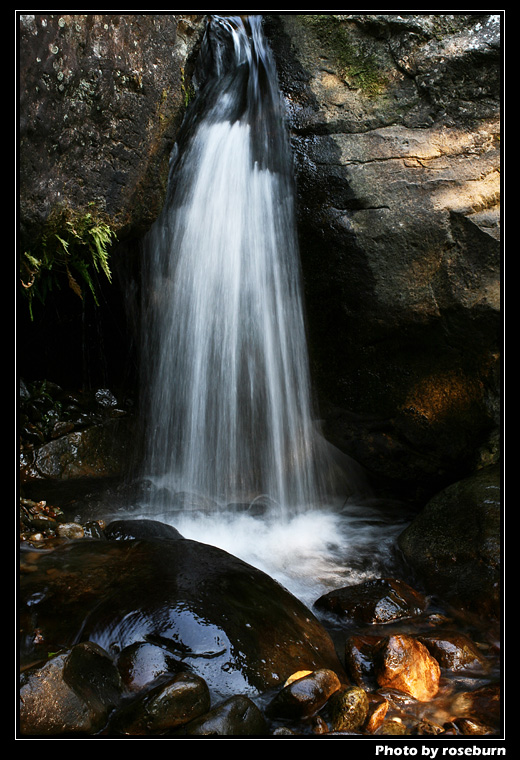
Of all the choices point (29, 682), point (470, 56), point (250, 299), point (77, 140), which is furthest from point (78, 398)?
point (470, 56)

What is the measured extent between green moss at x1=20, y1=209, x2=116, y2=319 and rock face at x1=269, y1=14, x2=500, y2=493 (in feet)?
7.46

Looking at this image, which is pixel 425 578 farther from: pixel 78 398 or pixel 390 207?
pixel 78 398

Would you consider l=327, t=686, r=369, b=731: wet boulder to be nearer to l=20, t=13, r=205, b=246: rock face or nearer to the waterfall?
the waterfall

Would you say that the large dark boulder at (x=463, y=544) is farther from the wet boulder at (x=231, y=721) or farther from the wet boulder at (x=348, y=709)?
the wet boulder at (x=231, y=721)

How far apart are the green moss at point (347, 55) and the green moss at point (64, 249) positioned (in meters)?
3.37

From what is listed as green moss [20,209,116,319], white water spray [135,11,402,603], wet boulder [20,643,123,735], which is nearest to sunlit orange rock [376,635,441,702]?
wet boulder [20,643,123,735]

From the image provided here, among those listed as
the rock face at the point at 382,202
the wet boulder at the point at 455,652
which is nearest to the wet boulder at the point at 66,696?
the wet boulder at the point at 455,652

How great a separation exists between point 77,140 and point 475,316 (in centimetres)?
407

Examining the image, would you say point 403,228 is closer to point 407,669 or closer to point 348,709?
point 407,669

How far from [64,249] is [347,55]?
13.2 feet

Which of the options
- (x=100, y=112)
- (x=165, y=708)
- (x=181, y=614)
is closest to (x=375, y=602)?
(x=181, y=614)

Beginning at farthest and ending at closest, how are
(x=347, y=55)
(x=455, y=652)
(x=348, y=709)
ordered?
1. (x=347, y=55)
2. (x=455, y=652)
3. (x=348, y=709)

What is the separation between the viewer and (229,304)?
625 centimetres
